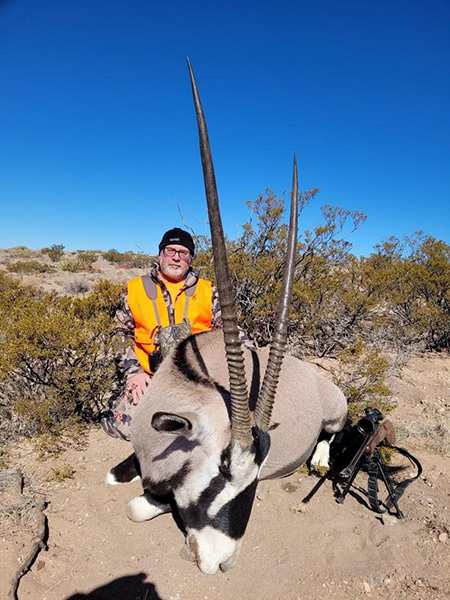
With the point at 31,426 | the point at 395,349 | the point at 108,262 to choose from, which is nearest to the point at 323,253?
the point at 395,349

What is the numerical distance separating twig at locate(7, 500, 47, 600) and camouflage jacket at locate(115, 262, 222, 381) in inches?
63.1

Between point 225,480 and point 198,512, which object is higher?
point 225,480

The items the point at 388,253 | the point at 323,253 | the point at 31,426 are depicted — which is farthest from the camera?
the point at 388,253

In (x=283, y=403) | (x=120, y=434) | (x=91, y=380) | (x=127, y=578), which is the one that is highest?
(x=283, y=403)

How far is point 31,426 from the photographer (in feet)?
14.6

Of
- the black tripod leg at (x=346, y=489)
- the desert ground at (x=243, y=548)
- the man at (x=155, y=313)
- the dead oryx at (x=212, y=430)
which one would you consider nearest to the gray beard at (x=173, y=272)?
the man at (x=155, y=313)

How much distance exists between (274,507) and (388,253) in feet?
38.4

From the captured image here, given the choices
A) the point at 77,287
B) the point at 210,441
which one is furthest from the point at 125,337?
the point at 77,287

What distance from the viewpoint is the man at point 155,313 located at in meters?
4.33

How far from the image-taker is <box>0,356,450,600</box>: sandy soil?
2.85m

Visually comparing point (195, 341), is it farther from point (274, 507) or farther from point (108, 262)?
point (108, 262)

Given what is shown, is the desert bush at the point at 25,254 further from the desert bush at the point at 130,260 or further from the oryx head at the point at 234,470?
the oryx head at the point at 234,470

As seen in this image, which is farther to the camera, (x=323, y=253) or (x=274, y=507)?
(x=323, y=253)

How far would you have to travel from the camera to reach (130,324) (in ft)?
15.5
